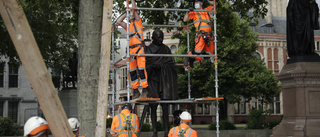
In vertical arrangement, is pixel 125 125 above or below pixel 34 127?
below

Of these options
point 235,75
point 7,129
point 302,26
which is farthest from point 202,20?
point 235,75

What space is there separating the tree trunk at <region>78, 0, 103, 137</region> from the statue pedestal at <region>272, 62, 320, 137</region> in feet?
24.1

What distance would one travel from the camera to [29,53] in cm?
387

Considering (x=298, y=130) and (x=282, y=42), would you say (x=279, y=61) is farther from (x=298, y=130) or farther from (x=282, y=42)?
(x=298, y=130)

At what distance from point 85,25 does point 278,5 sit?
2921 inches

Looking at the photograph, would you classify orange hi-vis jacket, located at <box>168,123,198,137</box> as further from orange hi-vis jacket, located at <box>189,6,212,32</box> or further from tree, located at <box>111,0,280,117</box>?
tree, located at <box>111,0,280,117</box>

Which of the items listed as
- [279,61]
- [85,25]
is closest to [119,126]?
[85,25]

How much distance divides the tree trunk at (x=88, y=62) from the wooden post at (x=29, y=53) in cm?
474

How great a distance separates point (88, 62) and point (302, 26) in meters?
8.97

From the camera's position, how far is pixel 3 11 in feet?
12.8

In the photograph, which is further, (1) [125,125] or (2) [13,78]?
(2) [13,78]

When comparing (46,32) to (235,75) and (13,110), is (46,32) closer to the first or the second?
(13,110)

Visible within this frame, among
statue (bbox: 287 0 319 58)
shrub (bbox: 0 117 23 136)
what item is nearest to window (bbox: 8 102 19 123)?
shrub (bbox: 0 117 23 136)

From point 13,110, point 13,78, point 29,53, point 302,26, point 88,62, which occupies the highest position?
point 302,26
